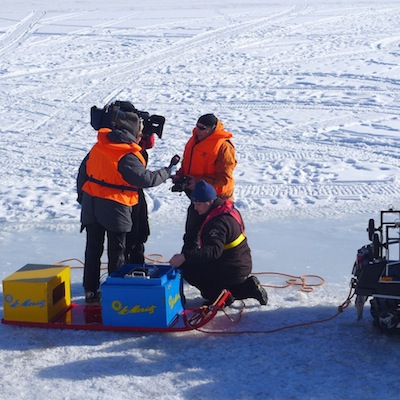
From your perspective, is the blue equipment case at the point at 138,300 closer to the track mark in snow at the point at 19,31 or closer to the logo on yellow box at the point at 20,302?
the logo on yellow box at the point at 20,302

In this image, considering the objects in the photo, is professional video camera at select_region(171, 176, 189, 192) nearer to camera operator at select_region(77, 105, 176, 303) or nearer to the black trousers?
camera operator at select_region(77, 105, 176, 303)

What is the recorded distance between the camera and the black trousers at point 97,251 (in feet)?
18.3

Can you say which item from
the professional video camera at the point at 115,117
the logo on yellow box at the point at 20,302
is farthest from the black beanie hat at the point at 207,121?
the logo on yellow box at the point at 20,302

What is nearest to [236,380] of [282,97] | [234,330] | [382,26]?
[234,330]

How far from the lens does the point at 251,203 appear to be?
26.9 ft

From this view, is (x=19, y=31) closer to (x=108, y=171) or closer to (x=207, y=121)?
(x=207, y=121)

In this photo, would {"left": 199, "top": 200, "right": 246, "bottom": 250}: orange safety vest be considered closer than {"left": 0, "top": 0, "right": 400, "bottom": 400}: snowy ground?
No

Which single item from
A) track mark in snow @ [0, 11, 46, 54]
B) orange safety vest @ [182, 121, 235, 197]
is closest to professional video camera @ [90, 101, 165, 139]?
orange safety vest @ [182, 121, 235, 197]

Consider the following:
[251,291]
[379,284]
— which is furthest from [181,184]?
[379,284]

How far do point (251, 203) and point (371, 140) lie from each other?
327 centimetres

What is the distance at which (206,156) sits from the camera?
5.81 meters

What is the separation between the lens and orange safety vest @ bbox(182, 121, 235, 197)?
19.0 feet

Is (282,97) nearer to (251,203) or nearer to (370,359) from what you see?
(251,203)

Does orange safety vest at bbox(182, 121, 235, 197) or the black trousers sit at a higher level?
orange safety vest at bbox(182, 121, 235, 197)
